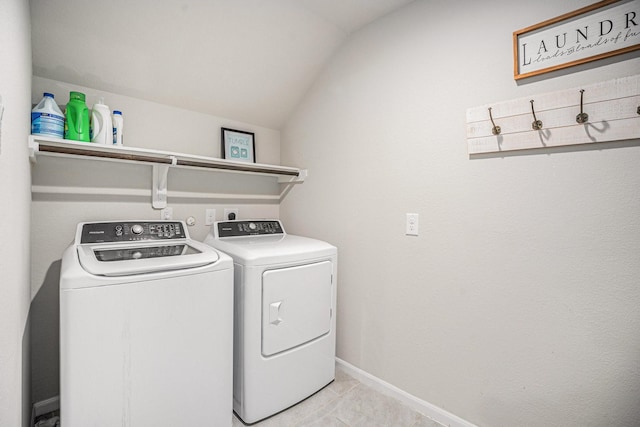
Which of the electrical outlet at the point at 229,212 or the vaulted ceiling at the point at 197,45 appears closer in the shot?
the vaulted ceiling at the point at 197,45

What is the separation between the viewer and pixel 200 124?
2217 millimetres

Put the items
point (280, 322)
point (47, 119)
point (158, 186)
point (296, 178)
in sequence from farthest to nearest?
point (296, 178) < point (158, 186) < point (280, 322) < point (47, 119)

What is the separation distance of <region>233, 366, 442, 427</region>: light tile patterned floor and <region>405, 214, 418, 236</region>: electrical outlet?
3.40ft

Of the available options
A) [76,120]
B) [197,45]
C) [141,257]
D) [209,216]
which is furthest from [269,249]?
[197,45]

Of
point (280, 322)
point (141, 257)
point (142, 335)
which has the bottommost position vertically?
point (280, 322)

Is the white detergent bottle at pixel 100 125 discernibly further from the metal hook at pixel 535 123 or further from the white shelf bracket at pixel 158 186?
the metal hook at pixel 535 123

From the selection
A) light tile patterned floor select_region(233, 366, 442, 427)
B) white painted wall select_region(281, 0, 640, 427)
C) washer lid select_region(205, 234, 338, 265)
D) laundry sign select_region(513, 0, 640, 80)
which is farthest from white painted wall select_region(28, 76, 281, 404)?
laundry sign select_region(513, 0, 640, 80)

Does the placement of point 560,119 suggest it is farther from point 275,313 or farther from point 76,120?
point 76,120

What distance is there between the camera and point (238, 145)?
2.39m

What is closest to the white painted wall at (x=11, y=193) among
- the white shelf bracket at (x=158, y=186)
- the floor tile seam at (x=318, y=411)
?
the white shelf bracket at (x=158, y=186)

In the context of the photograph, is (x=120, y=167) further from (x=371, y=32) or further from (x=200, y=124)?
(x=371, y=32)

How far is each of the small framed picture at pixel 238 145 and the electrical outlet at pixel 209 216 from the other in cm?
43

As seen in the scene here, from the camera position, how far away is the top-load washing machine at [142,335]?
1.11 metres

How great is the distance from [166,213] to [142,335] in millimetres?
1001
